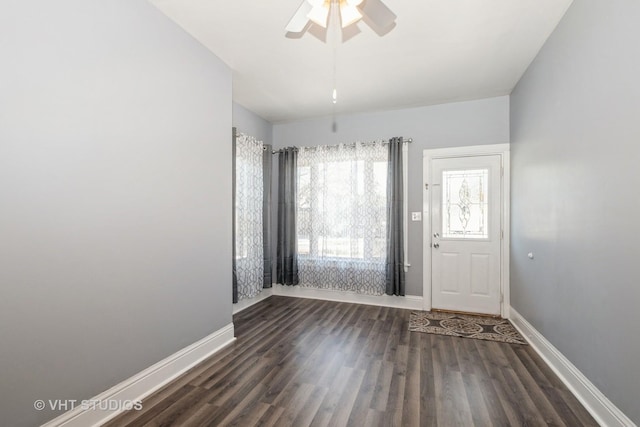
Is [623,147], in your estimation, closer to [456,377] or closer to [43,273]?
[456,377]

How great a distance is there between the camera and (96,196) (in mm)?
1757

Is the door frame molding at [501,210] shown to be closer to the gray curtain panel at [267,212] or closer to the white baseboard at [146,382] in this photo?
the gray curtain panel at [267,212]

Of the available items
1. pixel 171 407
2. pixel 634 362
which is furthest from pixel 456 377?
pixel 171 407

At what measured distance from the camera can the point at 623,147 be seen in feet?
5.16

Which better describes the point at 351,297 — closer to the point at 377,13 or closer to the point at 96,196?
the point at 96,196

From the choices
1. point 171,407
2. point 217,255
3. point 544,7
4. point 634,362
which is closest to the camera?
point 634,362

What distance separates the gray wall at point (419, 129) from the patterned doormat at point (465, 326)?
0.45 metres

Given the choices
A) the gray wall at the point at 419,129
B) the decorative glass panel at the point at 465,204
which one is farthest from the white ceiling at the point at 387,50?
the decorative glass panel at the point at 465,204

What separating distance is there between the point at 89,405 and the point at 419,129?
429 cm

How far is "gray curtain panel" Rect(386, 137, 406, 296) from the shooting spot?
3.97m

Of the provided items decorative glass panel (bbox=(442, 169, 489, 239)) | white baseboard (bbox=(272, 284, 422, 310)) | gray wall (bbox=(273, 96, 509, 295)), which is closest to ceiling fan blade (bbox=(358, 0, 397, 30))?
gray wall (bbox=(273, 96, 509, 295))

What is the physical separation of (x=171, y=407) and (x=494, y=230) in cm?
388

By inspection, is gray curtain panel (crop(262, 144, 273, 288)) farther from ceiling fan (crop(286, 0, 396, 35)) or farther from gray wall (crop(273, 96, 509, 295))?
ceiling fan (crop(286, 0, 396, 35))

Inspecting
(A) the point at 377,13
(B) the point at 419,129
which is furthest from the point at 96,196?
(B) the point at 419,129
